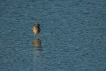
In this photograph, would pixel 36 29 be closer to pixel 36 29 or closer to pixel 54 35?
pixel 36 29

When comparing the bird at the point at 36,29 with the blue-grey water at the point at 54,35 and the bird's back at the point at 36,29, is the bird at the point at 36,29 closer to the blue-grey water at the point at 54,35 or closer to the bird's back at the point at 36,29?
the bird's back at the point at 36,29

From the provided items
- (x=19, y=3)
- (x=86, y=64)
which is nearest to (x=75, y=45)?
(x=86, y=64)

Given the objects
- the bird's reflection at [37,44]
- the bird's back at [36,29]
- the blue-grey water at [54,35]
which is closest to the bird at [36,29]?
the bird's back at [36,29]

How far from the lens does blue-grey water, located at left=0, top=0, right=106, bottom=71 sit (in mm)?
15789

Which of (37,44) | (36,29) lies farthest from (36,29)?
(37,44)

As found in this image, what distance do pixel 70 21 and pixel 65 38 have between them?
246cm

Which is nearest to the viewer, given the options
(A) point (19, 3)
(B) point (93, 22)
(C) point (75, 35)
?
(C) point (75, 35)

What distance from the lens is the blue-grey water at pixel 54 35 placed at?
15.8m

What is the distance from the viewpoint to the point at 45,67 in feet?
50.4

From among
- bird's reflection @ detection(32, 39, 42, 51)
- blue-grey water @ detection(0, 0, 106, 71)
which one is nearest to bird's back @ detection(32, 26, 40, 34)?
blue-grey water @ detection(0, 0, 106, 71)

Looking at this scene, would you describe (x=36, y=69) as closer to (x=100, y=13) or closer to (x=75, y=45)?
(x=75, y=45)

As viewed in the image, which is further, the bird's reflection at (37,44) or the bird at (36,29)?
the bird at (36,29)

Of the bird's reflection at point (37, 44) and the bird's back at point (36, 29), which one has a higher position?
the bird's back at point (36, 29)

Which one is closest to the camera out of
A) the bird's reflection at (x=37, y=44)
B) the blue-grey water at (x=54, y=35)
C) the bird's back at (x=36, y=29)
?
the blue-grey water at (x=54, y=35)
